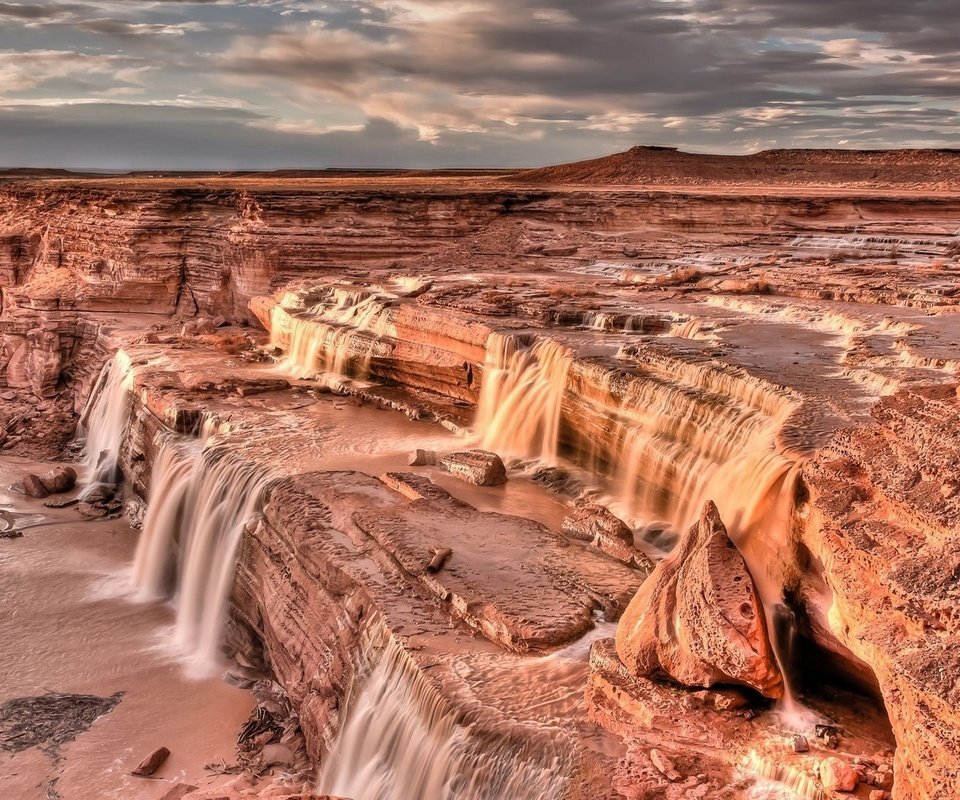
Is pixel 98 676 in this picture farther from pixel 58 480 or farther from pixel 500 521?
pixel 58 480

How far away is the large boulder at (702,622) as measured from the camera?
646 cm

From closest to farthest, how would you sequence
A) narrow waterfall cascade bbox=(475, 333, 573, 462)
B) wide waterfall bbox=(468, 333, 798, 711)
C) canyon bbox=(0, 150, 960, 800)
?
1. canyon bbox=(0, 150, 960, 800)
2. wide waterfall bbox=(468, 333, 798, 711)
3. narrow waterfall cascade bbox=(475, 333, 573, 462)

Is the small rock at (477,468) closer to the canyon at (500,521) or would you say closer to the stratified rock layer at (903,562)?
the canyon at (500,521)

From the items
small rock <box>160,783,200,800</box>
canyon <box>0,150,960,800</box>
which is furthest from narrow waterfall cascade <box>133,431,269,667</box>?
small rock <box>160,783,200,800</box>

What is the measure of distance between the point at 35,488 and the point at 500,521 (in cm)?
1038

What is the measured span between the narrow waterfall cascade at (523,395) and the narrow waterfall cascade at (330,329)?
3557 mm

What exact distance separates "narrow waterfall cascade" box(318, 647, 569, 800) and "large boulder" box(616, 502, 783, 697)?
3.49ft

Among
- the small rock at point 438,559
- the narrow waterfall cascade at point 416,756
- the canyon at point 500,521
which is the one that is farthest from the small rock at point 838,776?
the small rock at point 438,559

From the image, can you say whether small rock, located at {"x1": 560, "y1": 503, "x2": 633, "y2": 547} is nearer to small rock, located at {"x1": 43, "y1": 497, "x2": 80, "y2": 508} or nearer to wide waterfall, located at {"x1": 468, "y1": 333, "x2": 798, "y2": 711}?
wide waterfall, located at {"x1": 468, "y1": 333, "x2": 798, "y2": 711}

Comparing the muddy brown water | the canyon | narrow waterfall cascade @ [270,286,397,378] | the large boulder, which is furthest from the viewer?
narrow waterfall cascade @ [270,286,397,378]

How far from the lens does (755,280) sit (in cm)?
1739

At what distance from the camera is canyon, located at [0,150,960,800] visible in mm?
6336

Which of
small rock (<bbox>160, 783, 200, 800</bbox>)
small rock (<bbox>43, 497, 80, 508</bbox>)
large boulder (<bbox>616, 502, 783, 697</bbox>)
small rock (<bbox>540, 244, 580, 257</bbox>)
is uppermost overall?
small rock (<bbox>540, 244, 580, 257</bbox>)

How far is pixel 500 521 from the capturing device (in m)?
10.4
